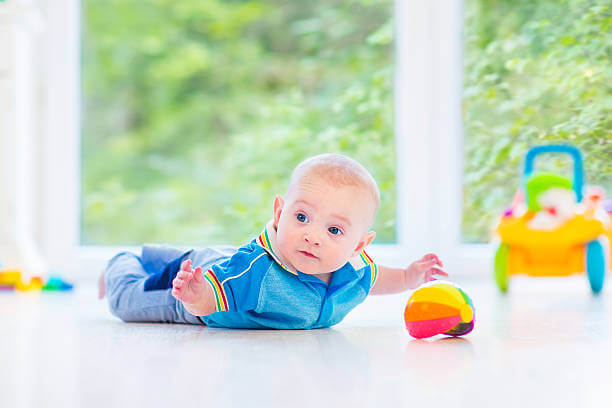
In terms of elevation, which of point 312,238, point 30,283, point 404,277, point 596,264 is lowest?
point 30,283

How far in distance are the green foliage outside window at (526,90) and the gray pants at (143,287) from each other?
45.2 inches

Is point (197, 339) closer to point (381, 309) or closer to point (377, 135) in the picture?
point (381, 309)

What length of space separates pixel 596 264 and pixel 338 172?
1.02 meters

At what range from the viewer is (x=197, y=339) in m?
1.13

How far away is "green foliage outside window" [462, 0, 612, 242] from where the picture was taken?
6.77ft

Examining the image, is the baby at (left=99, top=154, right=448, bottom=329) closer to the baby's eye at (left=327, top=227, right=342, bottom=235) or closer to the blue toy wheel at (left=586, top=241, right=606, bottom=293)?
the baby's eye at (left=327, top=227, right=342, bottom=235)

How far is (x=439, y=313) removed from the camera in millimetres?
1118

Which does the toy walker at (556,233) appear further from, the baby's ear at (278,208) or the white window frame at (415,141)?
the baby's ear at (278,208)

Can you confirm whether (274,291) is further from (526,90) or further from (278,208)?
(526,90)

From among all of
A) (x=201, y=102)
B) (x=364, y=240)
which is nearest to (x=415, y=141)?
(x=364, y=240)

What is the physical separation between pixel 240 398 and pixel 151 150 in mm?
3116

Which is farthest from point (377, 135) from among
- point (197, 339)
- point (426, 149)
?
point (197, 339)

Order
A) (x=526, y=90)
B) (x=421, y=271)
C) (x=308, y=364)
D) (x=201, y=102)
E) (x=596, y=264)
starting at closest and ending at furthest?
(x=308, y=364) → (x=421, y=271) → (x=596, y=264) → (x=526, y=90) → (x=201, y=102)

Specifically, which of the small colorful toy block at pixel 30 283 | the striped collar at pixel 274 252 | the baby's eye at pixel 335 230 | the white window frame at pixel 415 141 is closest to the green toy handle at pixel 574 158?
the white window frame at pixel 415 141
